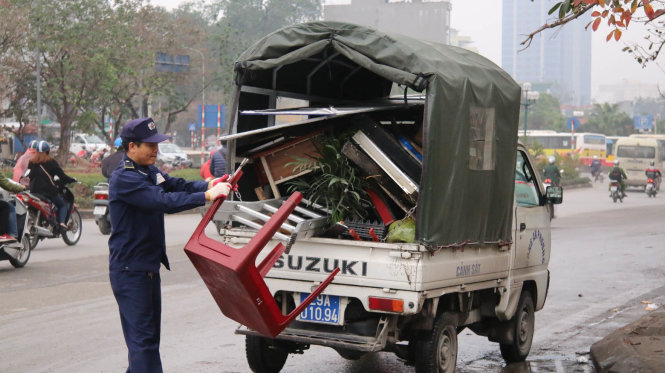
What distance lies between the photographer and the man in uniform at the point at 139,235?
549cm

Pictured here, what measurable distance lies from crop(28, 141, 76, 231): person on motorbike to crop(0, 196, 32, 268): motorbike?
6.82 feet

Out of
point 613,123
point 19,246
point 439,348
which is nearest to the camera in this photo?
point 439,348

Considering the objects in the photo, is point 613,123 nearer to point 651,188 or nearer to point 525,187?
point 651,188

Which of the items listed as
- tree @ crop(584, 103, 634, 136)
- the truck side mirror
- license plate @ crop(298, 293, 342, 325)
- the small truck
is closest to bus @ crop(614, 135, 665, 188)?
the truck side mirror

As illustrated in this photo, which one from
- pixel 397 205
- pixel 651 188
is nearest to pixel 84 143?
pixel 651 188

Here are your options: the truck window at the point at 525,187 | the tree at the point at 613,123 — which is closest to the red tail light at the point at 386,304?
the truck window at the point at 525,187

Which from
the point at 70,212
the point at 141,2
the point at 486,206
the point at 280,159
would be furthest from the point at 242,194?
the point at 141,2

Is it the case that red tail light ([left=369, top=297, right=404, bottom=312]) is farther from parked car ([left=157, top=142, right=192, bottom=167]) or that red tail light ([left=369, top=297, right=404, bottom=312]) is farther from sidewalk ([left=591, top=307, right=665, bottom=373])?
parked car ([left=157, top=142, right=192, bottom=167])

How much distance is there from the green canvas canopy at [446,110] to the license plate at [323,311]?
2.37 feet

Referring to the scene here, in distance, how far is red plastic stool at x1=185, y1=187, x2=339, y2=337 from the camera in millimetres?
5270

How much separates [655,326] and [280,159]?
12.3 ft

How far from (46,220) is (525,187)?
9134 mm

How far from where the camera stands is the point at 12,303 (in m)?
10.2

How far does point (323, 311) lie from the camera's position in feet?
21.1
